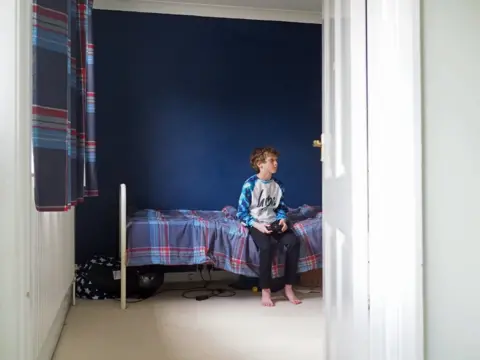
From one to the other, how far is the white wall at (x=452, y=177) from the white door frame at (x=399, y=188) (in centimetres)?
4

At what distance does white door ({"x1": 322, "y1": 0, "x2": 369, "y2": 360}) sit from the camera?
4.87ft

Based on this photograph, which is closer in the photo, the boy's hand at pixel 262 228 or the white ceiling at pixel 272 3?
the boy's hand at pixel 262 228

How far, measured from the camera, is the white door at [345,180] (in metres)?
1.48

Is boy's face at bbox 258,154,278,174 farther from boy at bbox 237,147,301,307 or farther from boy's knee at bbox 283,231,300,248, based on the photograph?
boy's knee at bbox 283,231,300,248

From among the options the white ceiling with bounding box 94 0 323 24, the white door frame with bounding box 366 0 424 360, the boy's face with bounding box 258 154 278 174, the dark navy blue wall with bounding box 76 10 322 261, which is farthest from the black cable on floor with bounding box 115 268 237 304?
the white ceiling with bounding box 94 0 323 24

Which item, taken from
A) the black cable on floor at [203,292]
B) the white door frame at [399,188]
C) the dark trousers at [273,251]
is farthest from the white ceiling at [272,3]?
the white door frame at [399,188]

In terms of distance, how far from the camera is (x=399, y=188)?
4.49 ft

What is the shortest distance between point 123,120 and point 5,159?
287 cm

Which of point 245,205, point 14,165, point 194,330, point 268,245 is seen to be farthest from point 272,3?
point 14,165

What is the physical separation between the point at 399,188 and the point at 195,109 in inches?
121

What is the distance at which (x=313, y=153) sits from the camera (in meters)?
4.48

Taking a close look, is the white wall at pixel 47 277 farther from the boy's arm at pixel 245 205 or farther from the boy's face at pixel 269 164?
the boy's face at pixel 269 164

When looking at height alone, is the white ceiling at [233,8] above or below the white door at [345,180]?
above

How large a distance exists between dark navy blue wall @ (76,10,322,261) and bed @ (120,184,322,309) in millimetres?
800
